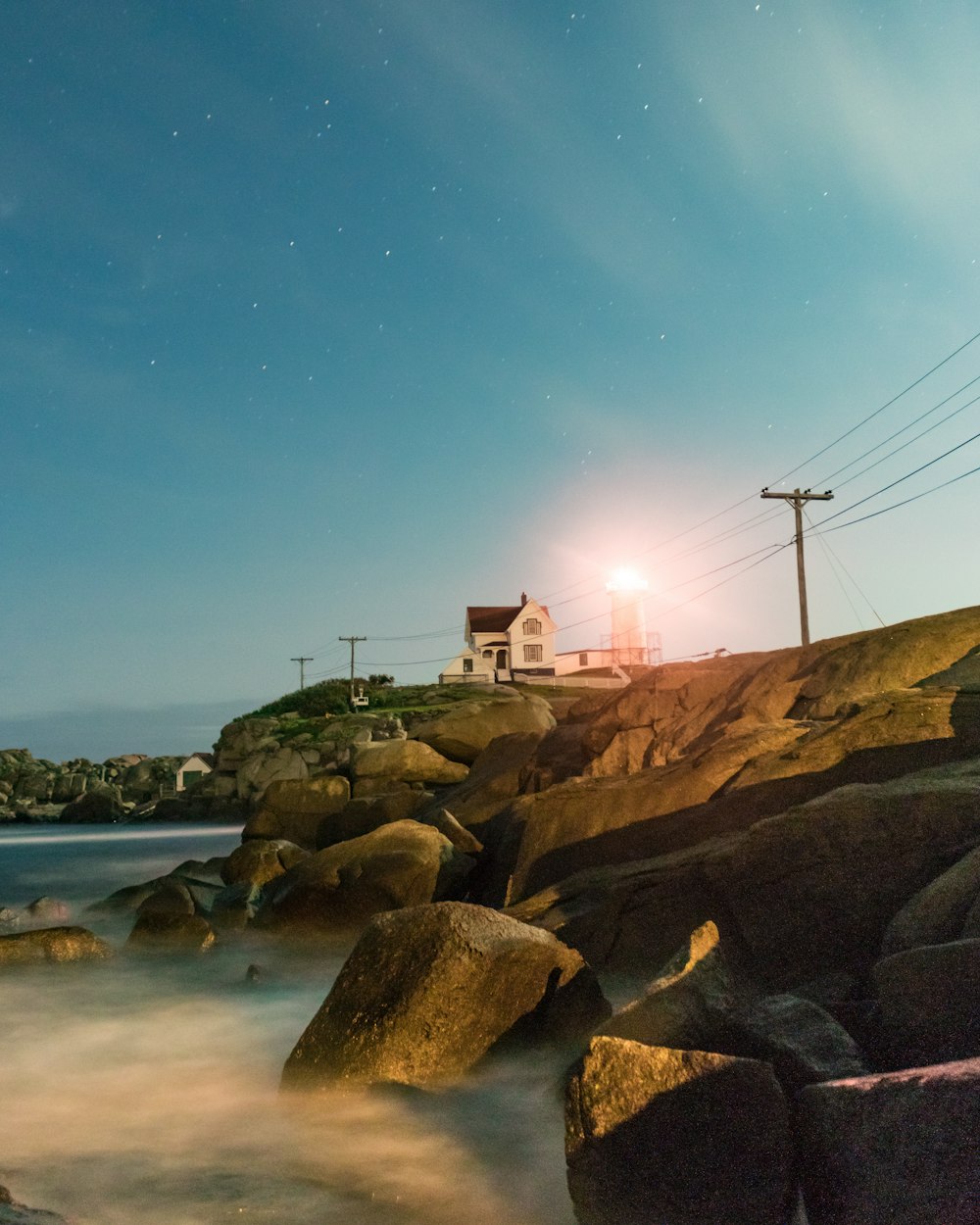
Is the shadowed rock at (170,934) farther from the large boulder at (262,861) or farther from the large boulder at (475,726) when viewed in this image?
the large boulder at (475,726)

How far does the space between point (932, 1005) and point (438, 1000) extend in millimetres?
3292

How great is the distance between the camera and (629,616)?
2963 inches

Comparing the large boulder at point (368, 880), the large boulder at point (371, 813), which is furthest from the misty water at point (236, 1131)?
the large boulder at point (371, 813)

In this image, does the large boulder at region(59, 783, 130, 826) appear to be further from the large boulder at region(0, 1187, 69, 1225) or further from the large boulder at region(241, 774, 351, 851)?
the large boulder at region(0, 1187, 69, 1225)

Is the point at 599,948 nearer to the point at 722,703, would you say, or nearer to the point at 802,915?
the point at 802,915

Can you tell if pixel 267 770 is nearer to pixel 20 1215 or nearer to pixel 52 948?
pixel 52 948

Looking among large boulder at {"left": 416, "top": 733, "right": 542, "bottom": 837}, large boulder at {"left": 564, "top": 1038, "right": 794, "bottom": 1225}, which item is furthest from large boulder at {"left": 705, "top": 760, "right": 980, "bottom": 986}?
large boulder at {"left": 416, "top": 733, "right": 542, "bottom": 837}

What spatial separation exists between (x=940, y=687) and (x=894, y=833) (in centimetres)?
382

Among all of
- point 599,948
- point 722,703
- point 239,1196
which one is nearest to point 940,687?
point 599,948

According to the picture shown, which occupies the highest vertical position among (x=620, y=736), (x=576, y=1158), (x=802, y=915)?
(x=620, y=736)

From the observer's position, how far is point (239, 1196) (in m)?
5.80

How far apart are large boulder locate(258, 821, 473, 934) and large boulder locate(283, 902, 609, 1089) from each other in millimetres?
5509

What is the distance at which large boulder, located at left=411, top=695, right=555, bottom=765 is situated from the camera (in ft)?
100

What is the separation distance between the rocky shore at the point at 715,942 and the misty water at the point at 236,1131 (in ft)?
1.09
